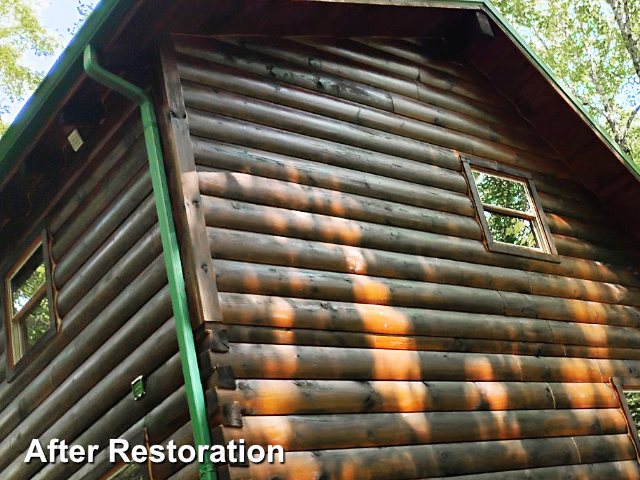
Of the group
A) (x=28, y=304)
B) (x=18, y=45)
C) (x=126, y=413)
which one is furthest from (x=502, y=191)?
(x=18, y=45)

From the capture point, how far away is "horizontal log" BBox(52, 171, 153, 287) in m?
6.46

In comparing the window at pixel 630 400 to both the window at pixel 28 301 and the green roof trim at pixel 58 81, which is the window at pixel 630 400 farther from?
the window at pixel 28 301

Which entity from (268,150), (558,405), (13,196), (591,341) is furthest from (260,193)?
(591,341)

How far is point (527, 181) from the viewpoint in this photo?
9.30 m

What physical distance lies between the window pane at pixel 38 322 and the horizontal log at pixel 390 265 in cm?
261

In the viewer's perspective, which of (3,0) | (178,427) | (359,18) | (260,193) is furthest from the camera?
(3,0)

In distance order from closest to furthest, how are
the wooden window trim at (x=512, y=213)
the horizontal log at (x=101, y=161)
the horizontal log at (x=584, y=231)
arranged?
the horizontal log at (x=101, y=161) → the wooden window trim at (x=512, y=213) → the horizontal log at (x=584, y=231)

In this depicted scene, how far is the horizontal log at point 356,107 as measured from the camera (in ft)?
22.4

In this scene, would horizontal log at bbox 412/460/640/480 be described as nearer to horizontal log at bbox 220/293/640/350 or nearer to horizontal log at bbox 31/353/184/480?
horizontal log at bbox 220/293/640/350

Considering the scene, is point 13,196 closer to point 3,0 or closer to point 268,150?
point 268,150

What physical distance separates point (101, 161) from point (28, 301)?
79.4 inches

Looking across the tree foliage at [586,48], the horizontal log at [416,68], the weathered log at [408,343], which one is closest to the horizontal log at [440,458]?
the weathered log at [408,343]

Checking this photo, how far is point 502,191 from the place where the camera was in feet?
29.9

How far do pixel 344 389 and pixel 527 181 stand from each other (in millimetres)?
4480
